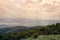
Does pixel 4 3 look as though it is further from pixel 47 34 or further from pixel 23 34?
pixel 47 34

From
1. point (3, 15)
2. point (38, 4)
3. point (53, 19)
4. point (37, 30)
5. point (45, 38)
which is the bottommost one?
point (45, 38)

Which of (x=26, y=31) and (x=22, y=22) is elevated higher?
(x=22, y=22)

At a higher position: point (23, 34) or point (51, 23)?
point (51, 23)

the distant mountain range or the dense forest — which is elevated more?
the distant mountain range

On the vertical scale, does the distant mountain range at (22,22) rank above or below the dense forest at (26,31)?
above

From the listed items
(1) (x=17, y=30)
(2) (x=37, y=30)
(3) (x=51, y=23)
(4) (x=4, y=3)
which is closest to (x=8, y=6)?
(4) (x=4, y=3)

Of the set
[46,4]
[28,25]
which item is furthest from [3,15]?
[46,4]
